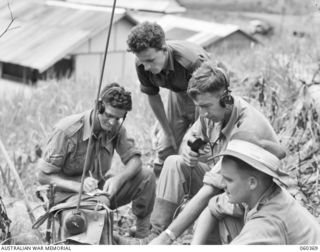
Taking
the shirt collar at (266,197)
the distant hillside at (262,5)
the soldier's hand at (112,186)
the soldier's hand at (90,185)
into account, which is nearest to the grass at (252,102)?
the soldier's hand at (112,186)

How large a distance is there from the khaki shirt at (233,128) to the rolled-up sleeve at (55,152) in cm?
90

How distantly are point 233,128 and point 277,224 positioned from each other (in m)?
1.15

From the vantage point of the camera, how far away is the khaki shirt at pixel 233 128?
14.2 ft

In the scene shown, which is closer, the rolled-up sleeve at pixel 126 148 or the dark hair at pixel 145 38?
the dark hair at pixel 145 38

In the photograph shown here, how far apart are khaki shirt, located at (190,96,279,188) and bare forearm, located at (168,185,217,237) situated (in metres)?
0.06

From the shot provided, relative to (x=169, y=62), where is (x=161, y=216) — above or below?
below

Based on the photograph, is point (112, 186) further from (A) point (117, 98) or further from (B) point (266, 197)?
(B) point (266, 197)

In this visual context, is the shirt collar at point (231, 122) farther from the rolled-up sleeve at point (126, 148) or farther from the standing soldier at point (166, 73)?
the rolled-up sleeve at point (126, 148)

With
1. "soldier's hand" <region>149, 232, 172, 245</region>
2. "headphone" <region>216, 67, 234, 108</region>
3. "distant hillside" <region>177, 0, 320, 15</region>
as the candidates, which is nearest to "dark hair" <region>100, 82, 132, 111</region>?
"headphone" <region>216, 67, 234, 108</region>

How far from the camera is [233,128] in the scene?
4520 millimetres

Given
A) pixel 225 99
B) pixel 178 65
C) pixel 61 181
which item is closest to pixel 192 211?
pixel 225 99

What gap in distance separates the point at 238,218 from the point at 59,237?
47.7 inches

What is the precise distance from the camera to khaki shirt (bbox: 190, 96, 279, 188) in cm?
434

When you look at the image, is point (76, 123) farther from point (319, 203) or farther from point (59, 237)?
point (319, 203)
